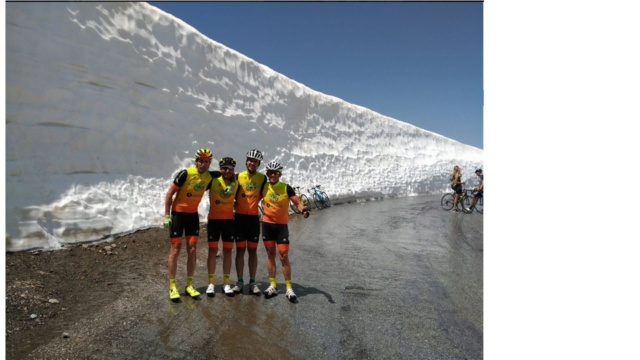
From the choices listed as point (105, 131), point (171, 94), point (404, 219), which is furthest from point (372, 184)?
point (105, 131)

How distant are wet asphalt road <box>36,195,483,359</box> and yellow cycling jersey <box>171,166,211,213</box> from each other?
2.83 feet

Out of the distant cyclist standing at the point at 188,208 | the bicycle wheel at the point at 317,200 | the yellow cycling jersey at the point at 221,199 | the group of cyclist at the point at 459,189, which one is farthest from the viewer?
the bicycle wheel at the point at 317,200

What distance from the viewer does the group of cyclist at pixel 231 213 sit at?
421 centimetres

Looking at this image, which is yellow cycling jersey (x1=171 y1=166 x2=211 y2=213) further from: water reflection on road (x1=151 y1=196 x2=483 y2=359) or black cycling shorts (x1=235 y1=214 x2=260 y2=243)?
water reflection on road (x1=151 y1=196 x2=483 y2=359)

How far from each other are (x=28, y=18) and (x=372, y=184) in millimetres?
14312

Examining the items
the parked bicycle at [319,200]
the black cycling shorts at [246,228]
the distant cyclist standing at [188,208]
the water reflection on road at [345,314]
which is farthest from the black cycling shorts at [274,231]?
the parked bicycle at [319,200]

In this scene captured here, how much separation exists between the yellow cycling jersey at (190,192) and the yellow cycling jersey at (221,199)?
0.12 meters

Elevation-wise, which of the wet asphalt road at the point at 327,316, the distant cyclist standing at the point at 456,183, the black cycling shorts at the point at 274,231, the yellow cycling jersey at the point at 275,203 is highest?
the distant cyclist standing at the point at 456,183

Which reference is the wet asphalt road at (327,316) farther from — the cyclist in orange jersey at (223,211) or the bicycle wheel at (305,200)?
the bicycle wheel at (305,200)

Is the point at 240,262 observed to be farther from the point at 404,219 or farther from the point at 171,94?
the point at 404,219

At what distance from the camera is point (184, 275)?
4.95 metres

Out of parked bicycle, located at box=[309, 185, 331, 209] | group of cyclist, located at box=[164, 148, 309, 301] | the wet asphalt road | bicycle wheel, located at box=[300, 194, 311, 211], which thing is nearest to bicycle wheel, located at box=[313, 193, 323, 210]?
parked bicycle, located at box=[309, 185, 331, 209]

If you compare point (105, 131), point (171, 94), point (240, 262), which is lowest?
point (240, 262)

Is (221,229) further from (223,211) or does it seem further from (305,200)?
(305,200)
